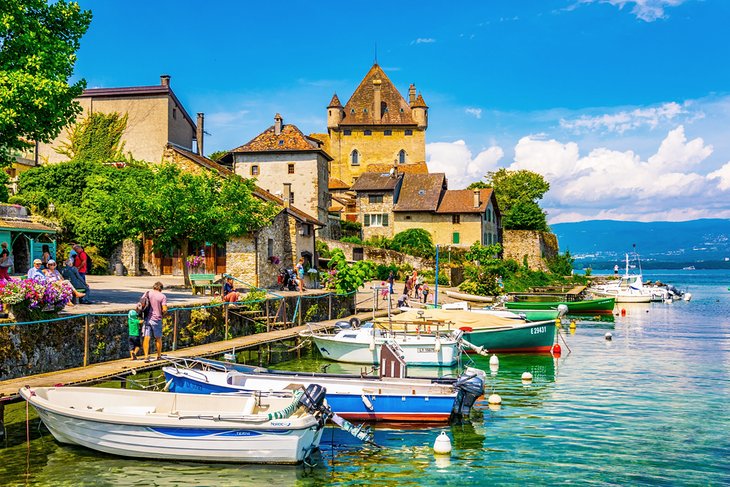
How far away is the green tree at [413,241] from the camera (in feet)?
216

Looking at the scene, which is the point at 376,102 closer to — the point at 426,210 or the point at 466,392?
the point at 426,210

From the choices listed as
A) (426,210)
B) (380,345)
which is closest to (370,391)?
(380,345)

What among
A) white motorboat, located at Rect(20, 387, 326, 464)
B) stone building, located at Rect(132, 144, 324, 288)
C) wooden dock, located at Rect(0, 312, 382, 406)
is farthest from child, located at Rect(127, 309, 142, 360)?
stone building, located at Rect(132, 144, 324, 288)

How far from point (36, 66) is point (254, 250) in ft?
65.9

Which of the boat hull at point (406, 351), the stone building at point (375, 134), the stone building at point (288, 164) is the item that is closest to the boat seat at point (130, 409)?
the boat hull at point (406, 351)

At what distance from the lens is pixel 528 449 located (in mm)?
15844

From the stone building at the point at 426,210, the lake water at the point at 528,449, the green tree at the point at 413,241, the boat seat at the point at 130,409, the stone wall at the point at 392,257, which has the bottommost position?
the lake water at the point at 528,449

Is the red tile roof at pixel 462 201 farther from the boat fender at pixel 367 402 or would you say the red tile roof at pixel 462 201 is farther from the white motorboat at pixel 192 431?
the white motorboat at pixel 192 431

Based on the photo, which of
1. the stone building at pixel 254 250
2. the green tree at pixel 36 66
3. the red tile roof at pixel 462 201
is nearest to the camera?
the green tree at pixel 36 66

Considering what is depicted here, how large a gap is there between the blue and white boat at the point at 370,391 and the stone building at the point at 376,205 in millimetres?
53686

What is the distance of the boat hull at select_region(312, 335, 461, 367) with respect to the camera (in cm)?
2578

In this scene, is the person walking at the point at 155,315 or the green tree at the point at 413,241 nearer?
the person walking at the point at 155,315

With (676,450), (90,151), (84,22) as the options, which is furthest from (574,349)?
(90,151)

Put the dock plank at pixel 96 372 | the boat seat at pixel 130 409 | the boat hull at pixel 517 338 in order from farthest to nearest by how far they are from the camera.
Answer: the boat hull at pixel 517 338
the dock plank at pixel 96 372
the boat seat at pixel 130 409
